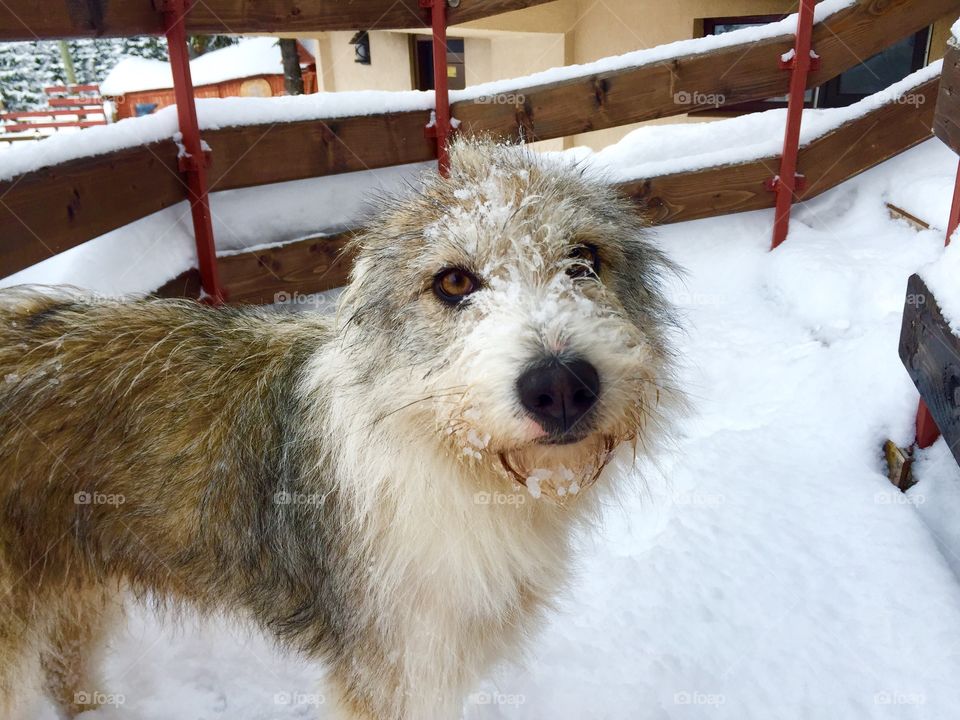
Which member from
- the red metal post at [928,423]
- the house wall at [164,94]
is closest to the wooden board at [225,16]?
the red metal post at [928,423]

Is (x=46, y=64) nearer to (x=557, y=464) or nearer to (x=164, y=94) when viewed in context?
(x=164, y=94)

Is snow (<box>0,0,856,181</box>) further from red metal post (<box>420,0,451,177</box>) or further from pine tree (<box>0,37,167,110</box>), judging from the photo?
pine tree (<box>0,37,167,110</box>)

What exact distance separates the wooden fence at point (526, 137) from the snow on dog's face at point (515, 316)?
198 centimetres

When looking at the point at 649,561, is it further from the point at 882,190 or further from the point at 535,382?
the point at 882,190

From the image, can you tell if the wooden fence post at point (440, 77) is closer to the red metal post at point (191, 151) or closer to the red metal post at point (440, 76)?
the red metal post at point (440, 76)

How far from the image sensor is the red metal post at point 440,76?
192 inches

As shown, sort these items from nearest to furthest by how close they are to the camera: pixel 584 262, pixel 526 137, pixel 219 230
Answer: pixel 584 262 < pixel 219 230 < pixel 526 137

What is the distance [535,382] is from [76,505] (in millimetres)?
1450

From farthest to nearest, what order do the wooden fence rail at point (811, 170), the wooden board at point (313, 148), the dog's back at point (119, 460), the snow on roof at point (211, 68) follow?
the snow on roof at point (211, 68) → the wooden fence rail at point (811, 170) → the wooden board at point (313, 148) → the dog's back at point (119, 460)

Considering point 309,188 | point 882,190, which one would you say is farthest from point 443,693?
point 882,190

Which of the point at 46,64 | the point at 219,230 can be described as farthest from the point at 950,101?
the point at 46,64

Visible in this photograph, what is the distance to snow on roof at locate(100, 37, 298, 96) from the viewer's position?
19056 millimetres

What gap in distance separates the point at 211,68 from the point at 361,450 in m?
21.2

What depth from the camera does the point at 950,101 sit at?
7.20ft
